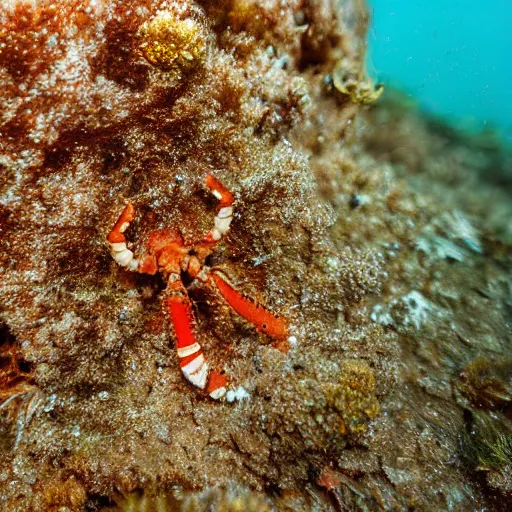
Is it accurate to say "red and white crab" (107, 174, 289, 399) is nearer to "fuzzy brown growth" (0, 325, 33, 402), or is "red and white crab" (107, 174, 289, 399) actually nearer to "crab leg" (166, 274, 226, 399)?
"crab leg" (166, 274, 226, 399)

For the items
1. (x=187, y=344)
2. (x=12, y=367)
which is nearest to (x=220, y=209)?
(x=187, y=344)

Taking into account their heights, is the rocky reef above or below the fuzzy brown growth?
above

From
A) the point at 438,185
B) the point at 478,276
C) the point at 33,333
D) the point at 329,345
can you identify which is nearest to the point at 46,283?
the point at 33,333

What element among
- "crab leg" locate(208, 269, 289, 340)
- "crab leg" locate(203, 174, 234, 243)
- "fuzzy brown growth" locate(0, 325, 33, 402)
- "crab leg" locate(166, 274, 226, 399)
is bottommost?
"fuzzy brown growth" locate(0, 325, 33, 402)

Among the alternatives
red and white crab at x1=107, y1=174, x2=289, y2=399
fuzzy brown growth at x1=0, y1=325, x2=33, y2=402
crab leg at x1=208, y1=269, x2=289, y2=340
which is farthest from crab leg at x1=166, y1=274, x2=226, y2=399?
fuzzy brown growth at x1=0, y1=325, x2=33, y2=402

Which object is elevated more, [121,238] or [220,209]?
[220,209]

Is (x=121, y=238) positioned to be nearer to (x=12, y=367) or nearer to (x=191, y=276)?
(x=191, y=276)

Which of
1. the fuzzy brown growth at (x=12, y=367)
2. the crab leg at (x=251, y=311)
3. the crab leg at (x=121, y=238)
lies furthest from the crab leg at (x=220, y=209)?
the fuzzy brown growth at (x=12, y=367)
